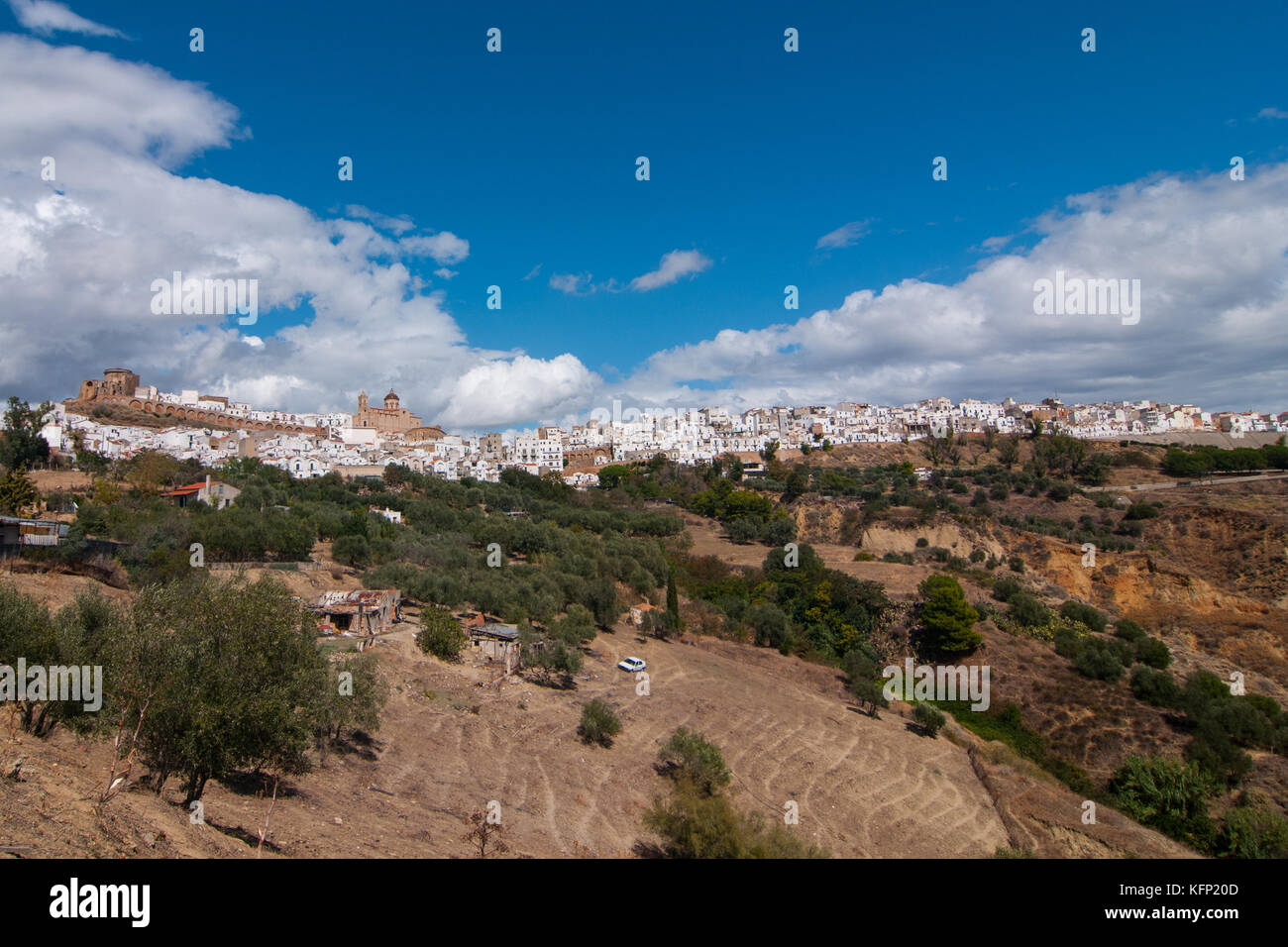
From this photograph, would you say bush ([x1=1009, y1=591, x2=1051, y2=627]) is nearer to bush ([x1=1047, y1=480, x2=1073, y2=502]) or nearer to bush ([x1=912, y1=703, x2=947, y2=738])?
bush ([x1=912, y1=703, x2=947, y2=738])

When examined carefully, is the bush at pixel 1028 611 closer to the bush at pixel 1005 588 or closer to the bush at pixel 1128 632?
the bush at pixel 1005 588

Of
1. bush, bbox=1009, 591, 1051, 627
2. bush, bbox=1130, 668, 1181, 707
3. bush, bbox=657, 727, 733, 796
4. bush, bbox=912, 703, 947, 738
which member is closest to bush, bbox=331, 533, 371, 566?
bush, bbox=657, 727, 733, 796

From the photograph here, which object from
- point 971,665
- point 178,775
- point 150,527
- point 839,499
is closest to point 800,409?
point 839,499

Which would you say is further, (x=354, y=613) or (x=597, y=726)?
(x=354, y=613)

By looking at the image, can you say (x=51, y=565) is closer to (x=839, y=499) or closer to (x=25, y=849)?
(x=25, y=849)


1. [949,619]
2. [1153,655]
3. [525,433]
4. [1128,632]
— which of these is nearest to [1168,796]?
[1153,655]

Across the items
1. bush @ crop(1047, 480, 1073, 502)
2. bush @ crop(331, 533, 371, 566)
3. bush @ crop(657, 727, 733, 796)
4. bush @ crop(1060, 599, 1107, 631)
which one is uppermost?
bush @ crop(1047, 480, 1073, 502)

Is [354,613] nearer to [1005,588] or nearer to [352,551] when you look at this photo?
[352,551]
